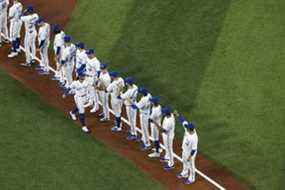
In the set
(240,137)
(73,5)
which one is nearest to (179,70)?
(240,137)

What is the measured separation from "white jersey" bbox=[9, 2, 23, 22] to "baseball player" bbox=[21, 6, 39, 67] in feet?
0.64

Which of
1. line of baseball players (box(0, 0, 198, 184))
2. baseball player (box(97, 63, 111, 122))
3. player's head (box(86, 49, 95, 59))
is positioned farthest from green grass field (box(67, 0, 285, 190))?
player's head (box(86, 49, 95, 59))

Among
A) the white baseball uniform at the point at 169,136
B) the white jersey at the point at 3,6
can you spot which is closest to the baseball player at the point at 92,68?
the white baseball uniform at the point at 169,136

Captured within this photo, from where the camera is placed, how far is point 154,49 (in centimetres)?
2159

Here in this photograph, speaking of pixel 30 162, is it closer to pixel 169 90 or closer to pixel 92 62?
pixel 92 62

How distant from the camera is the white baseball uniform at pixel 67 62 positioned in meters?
18.9

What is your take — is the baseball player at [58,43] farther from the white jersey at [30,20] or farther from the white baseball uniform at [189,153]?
the white baseball uniform at [189,153]

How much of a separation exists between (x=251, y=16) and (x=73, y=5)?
241 inches

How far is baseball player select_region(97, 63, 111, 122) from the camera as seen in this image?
17.7 meters

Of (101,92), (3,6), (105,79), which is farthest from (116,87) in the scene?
(3,6)

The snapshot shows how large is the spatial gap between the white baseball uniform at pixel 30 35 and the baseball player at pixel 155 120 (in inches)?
198

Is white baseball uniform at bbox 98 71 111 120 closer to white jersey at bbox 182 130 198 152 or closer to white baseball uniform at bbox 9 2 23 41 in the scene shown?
white jersey at bbox 182 130 198 152

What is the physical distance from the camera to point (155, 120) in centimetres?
1656

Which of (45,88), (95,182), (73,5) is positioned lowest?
(95,182)
